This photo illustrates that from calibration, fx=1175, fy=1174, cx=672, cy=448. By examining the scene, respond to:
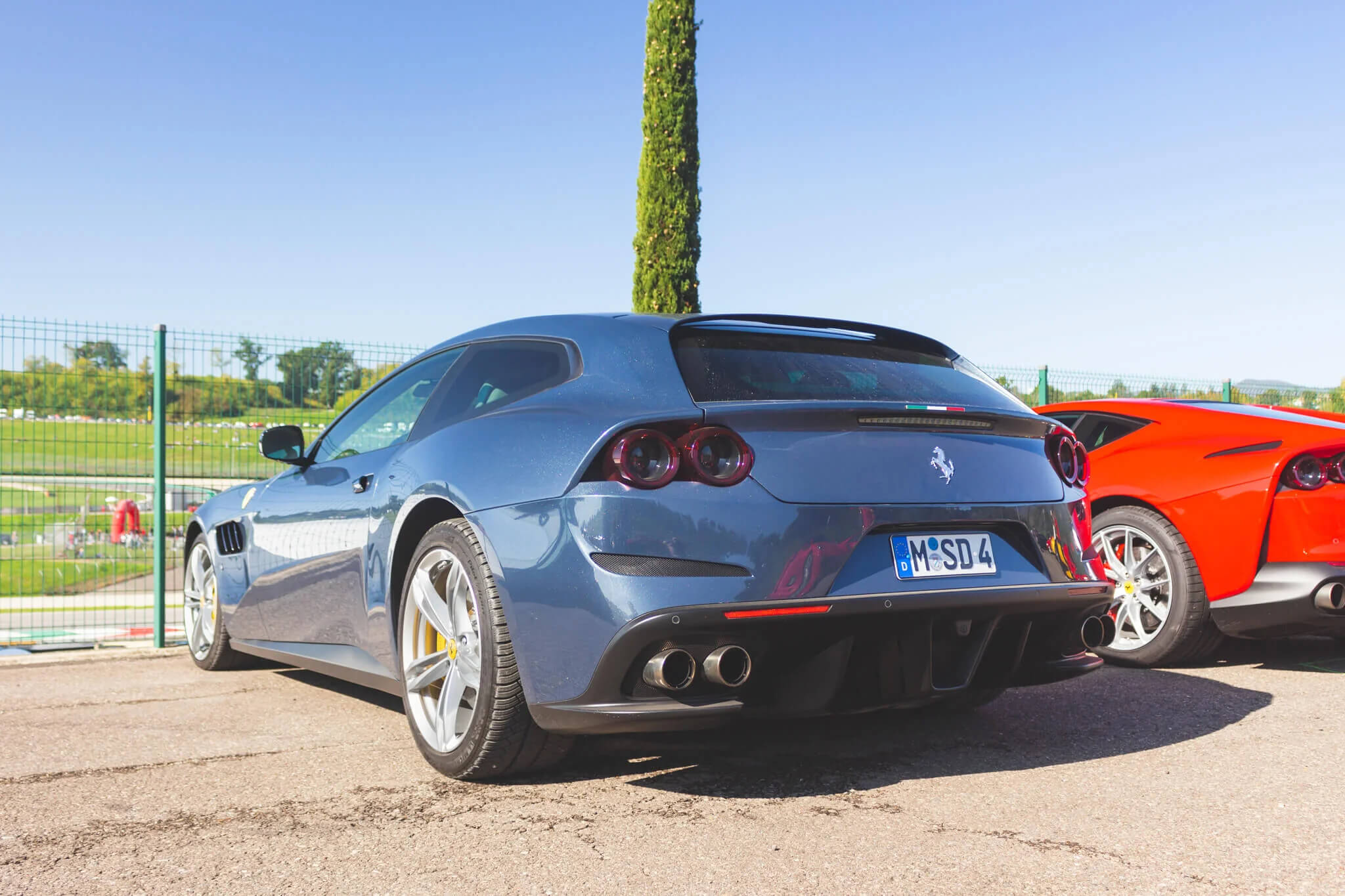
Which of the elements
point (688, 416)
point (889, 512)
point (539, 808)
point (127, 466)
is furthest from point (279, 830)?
point (127, 466)

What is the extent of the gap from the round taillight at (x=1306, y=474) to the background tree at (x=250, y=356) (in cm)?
594

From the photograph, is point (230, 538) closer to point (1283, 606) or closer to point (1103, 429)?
point (1103, 429)

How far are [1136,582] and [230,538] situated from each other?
4.40 meters

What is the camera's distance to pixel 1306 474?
5242 millimetres

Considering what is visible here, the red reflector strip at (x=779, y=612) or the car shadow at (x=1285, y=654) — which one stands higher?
the red reflector strip at (x=779, y=612)

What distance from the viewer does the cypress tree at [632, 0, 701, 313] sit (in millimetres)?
14797

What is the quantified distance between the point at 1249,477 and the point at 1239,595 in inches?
21.0

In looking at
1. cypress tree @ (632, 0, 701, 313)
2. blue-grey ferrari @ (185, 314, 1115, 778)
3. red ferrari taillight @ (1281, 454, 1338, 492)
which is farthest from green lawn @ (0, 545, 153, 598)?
cypress tree @ (632, 0, 701, 313)

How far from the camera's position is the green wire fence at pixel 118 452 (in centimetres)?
731

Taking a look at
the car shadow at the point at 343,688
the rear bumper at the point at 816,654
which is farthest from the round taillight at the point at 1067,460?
the car shadow at the point at 343,688

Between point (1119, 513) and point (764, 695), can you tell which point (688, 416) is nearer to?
point (764, 695)

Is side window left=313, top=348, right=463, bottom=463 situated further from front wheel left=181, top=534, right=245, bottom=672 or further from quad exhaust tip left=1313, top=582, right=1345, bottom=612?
quad exhaust tip left=1313, top=582, right=1345, bottom=612

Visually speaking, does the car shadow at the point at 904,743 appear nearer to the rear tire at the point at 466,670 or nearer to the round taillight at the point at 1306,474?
the rear tire at the point at 466,670

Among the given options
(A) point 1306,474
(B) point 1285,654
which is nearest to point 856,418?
(A) point 1306,474
